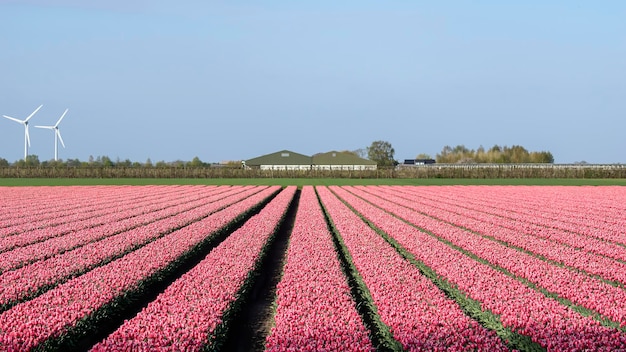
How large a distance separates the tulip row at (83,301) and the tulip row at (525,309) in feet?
19.4

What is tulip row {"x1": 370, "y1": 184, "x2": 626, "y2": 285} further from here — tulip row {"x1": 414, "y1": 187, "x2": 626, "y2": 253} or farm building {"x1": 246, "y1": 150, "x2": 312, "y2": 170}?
farm building {"x1": 246, "y1": 150, "x2": 312, "y2": 170}

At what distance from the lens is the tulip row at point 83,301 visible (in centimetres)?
666

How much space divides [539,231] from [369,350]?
43.3 ft

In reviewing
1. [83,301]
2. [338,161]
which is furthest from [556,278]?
[338,161]

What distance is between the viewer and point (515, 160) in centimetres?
19538

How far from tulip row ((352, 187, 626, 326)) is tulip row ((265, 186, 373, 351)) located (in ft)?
12.4

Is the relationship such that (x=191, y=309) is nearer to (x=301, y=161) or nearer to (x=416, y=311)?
(x=416, y=311)

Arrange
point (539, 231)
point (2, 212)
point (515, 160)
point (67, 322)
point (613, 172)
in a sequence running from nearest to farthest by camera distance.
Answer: point (67, 322) < point (539, 231) < point (2, 212) < point (613, 172) < point (515, 160)

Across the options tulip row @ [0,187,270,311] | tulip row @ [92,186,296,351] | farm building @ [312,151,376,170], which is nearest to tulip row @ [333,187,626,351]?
tulip row @ [92,186,296,351]

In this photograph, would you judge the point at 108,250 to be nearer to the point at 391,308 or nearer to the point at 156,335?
the point at 156,335

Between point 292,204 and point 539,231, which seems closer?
point 539,231

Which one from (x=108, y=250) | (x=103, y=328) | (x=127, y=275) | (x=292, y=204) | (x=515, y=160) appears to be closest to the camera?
(x=103, y=328)

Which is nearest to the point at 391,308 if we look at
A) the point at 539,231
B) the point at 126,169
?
the point at 539,231

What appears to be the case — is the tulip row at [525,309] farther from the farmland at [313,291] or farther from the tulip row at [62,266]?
the tulip row at [62,266]
